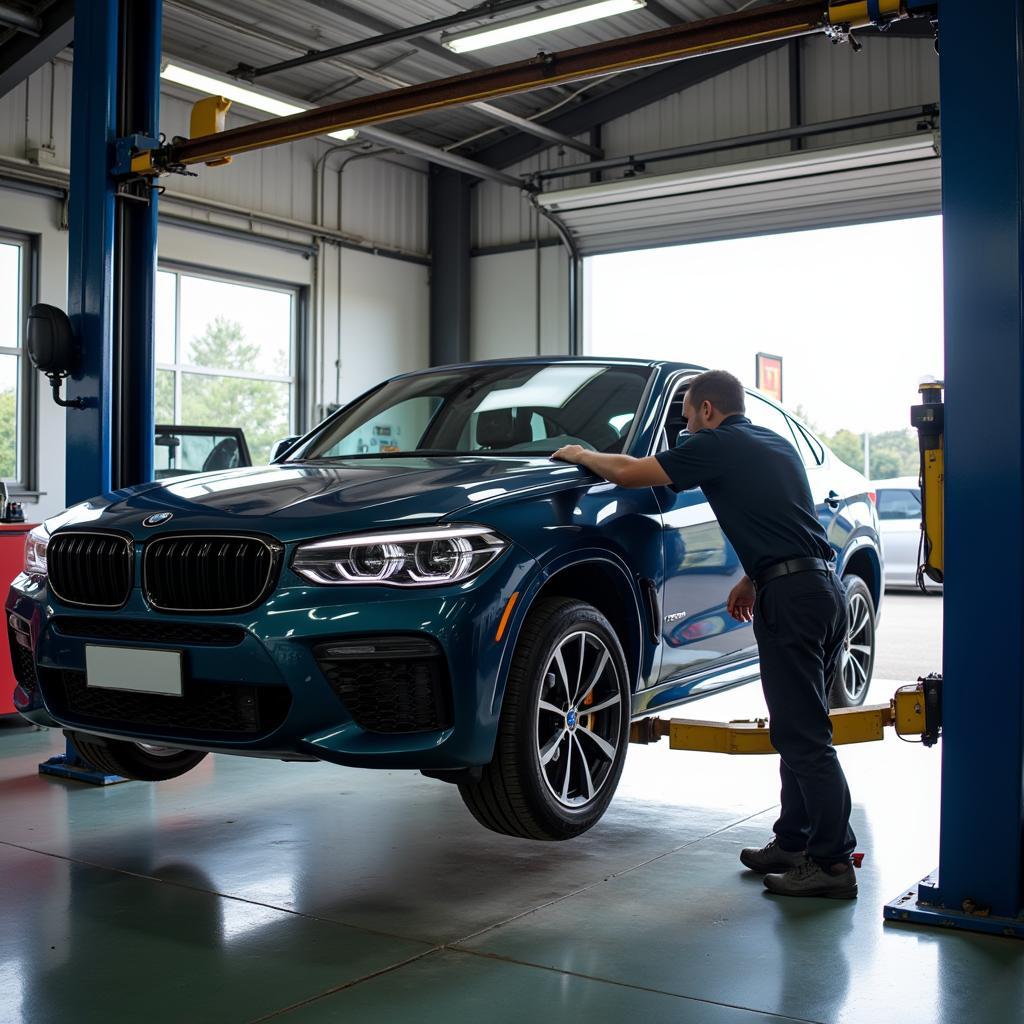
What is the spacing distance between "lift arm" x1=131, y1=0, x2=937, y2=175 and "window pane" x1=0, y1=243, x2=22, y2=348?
26.3ft

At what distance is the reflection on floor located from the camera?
A: 281 centimetres

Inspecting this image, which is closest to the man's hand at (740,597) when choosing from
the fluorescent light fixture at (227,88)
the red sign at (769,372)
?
the fluorescent light fixture at (227,88)

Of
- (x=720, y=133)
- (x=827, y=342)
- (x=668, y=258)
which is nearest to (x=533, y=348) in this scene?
(x=668, y=258)

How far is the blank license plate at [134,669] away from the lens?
3.30 metres

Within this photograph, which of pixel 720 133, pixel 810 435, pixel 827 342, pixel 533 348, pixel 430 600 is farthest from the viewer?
pixel 827 342

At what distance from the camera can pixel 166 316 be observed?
46.3 ft

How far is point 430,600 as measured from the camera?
3146 mm

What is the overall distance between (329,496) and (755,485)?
127cm

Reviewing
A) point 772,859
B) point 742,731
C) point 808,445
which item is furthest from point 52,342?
point 772,859

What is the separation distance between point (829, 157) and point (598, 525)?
10057mm

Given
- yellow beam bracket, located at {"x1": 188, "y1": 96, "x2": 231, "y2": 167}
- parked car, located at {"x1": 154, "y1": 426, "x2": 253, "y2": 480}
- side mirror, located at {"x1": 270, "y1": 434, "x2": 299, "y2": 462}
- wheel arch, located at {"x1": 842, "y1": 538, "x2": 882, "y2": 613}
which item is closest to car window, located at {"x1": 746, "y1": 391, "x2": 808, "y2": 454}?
wheel arch, located at {"x1": 842, "y1": 538, "x2": 882, "y2": 613}

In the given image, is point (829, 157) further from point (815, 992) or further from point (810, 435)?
point (815, 992)

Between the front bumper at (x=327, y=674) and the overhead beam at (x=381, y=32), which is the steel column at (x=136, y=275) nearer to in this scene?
the front bumper at (x=327, y=674)

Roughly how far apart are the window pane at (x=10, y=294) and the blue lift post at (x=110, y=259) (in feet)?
24.8
